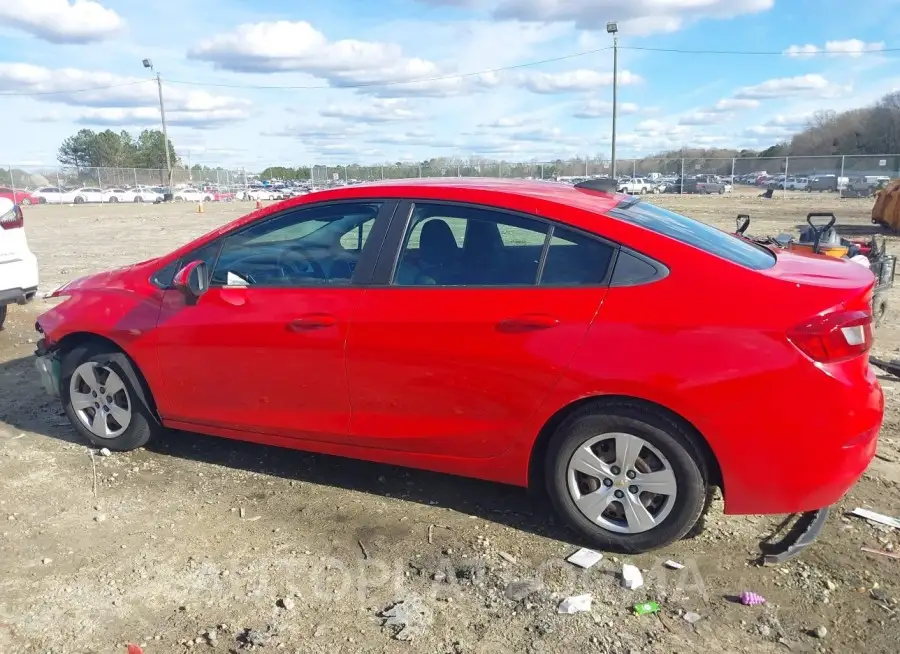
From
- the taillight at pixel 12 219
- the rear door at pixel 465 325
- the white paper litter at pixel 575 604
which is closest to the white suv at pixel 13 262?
the taillight at pixel 12 219

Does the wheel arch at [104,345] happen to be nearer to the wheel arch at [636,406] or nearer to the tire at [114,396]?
the tire at [114,396]

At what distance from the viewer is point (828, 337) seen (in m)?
2.98

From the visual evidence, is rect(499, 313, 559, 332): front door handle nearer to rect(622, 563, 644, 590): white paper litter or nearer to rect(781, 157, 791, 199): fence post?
rect(622, 563, 644, 590): white paper litter

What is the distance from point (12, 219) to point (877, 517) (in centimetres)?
743

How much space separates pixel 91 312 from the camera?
4508mm

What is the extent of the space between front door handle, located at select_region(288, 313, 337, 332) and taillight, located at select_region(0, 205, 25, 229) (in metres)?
4.67

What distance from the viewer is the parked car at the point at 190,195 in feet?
169

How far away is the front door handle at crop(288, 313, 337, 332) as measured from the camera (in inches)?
146

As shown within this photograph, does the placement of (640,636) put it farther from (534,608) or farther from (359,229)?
(359,229)

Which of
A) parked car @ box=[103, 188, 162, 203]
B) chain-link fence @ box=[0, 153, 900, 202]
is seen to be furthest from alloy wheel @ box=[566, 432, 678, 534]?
parked car @ box=[103, 188, 162, 203]

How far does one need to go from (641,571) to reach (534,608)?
575 mm

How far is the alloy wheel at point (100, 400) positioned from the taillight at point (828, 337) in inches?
149

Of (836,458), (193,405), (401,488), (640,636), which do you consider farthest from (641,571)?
(193,405)

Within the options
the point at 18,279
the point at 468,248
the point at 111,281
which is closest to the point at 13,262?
Answer: the point at 18,279
